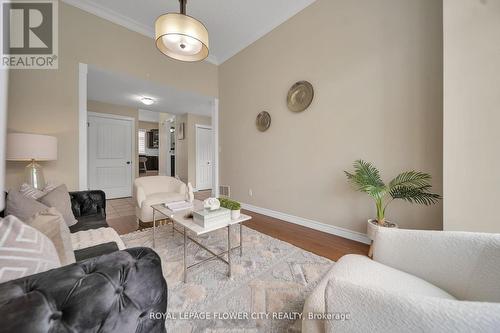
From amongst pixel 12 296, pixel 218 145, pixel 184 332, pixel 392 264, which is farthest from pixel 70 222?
pixel 218 145

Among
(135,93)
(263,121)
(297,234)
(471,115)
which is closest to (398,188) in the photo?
(471,115)

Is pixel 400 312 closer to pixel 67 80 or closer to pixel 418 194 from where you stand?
pixel 418 194

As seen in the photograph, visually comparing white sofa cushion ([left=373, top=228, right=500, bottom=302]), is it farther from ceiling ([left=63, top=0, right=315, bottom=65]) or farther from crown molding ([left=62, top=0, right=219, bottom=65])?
crown molding ([left=62, top=0, right=219, bottom=65])

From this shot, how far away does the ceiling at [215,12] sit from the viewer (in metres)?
2.74

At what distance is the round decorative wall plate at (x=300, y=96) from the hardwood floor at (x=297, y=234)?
5.75ft

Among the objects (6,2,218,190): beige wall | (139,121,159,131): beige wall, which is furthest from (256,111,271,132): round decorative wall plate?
(139,121,159,131): beige wall

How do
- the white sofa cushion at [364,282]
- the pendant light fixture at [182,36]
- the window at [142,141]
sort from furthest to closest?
the window at [142,141] < the pendant light fixture at [182,36] < the white sofa cushion at [364,282]

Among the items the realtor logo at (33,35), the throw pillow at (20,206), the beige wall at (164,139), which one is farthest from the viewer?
the beige wall at (164,139)

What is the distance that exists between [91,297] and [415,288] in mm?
1284

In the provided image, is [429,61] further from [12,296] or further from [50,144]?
[50,144]

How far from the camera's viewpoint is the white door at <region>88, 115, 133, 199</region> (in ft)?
15.3

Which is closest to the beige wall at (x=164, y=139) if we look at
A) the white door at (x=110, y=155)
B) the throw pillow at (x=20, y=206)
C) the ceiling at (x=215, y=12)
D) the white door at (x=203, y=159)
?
the white door at (x=203, y=159)

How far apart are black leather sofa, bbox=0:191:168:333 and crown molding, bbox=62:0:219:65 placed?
375cm

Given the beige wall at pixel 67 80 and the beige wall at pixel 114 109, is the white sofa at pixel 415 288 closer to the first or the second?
the beige wall at pixel 67 80
